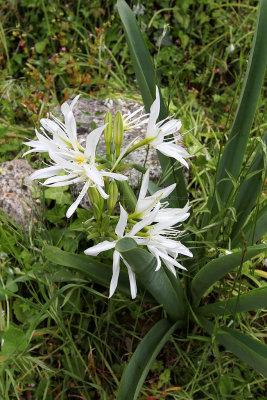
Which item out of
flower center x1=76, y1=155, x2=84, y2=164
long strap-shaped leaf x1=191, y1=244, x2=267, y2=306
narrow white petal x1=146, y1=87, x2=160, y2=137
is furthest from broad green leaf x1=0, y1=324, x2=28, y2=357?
narrow white petal x1=146, y1=87, x2=160, y2=137

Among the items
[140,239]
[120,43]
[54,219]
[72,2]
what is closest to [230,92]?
[120,43]

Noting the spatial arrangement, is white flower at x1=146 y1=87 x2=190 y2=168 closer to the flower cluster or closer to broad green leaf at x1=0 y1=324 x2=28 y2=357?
the flower cluster

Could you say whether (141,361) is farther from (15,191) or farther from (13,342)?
(15,191)

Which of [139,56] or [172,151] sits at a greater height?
[139,56]

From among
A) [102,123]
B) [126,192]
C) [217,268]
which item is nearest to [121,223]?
[126,192]

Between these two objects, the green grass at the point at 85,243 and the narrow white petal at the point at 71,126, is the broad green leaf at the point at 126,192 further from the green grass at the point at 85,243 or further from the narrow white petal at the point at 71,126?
the green grass at the point at 85,243

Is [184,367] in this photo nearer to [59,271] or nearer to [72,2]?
[59,271]

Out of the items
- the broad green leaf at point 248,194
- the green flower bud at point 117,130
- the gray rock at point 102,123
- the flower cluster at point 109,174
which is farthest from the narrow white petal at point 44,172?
the gray rock at point 102,123
